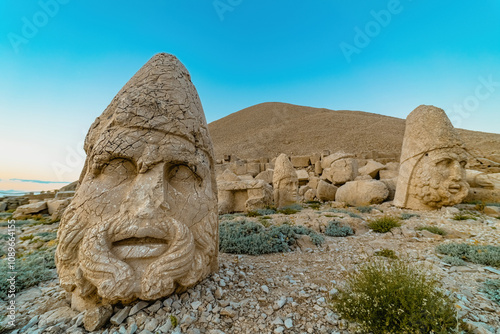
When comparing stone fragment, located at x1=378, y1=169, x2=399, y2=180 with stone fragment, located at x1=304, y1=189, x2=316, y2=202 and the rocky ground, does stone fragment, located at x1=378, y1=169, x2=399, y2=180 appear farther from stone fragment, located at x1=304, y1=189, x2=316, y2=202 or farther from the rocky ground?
the rocky ground

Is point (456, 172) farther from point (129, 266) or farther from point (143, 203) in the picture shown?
point (129, 266)

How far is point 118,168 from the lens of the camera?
221cm

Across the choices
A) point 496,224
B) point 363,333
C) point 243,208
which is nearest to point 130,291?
point 363,333

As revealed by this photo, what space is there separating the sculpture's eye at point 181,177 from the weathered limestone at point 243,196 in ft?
18.7

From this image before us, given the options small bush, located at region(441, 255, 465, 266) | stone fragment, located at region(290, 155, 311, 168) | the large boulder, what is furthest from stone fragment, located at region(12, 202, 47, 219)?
stone fragment, located at region(290, 155, 311, 168)

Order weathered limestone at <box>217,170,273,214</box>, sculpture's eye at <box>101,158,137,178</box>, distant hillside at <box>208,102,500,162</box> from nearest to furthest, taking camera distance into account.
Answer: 1. sculpture's eye at <box>101,158,137,178</box>
2. weathered limestone at <box>217,170,273,214</box>
3. distant hillside at <box>208,102,500,162</box>

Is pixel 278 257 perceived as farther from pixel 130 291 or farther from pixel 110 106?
pixel 110 106

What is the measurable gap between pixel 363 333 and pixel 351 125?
136 feet

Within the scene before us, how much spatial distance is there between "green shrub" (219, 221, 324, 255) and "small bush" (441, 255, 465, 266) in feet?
5.91

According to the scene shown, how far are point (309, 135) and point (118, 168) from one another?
38.2 metres

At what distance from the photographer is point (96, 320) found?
5.79 feet

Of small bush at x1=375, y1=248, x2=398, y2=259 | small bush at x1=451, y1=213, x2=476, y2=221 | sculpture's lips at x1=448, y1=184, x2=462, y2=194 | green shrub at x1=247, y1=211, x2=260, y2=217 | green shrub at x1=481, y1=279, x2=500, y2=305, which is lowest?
green shrub at x1=247, y1=211, x2=260, y2=217

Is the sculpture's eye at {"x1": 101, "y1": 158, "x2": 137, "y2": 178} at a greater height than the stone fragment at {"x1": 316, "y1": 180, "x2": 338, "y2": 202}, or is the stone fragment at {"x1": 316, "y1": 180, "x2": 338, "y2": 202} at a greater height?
the sculpture's eye at {"x1": 101, "y1": 158, "x2": 137, "y2": 178}

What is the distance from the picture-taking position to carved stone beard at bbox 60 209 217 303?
1.75 m
